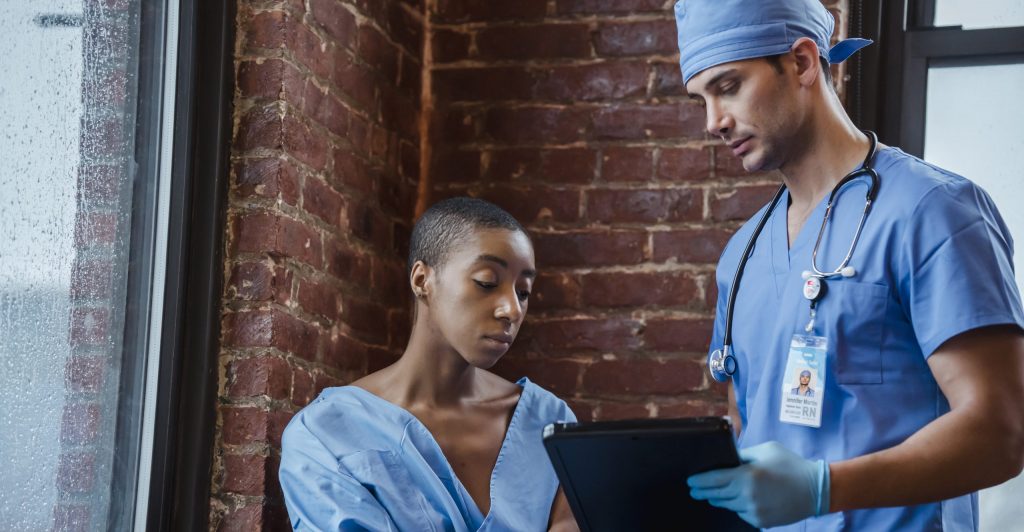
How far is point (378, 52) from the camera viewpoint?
101 inches

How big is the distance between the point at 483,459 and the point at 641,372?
0.56 meters

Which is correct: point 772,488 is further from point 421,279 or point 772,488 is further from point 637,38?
point 637,38

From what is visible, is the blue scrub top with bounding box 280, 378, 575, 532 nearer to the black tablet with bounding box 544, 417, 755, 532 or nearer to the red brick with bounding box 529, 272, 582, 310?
the black tablet with bounding box 544, 417, 755, 532

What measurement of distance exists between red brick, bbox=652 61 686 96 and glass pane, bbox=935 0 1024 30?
550 millimetres

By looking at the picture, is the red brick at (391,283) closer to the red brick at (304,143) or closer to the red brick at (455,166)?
the red brick at (455,166)

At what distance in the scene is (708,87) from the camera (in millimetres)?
1776

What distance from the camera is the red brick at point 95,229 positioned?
1.93 metres

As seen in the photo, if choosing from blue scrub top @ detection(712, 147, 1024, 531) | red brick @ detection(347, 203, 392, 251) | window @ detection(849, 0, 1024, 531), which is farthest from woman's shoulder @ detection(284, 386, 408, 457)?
window @ detection(849, 0, 1024, 531)

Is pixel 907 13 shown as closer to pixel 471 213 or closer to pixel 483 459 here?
pixel 471 213

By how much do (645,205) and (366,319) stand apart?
60 cm

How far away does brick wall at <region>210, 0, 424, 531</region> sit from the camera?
2127mm

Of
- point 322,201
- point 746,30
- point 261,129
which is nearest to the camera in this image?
point 746,30

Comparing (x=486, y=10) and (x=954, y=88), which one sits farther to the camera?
(x=486, y=10)

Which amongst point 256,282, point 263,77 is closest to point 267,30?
point 263,77
